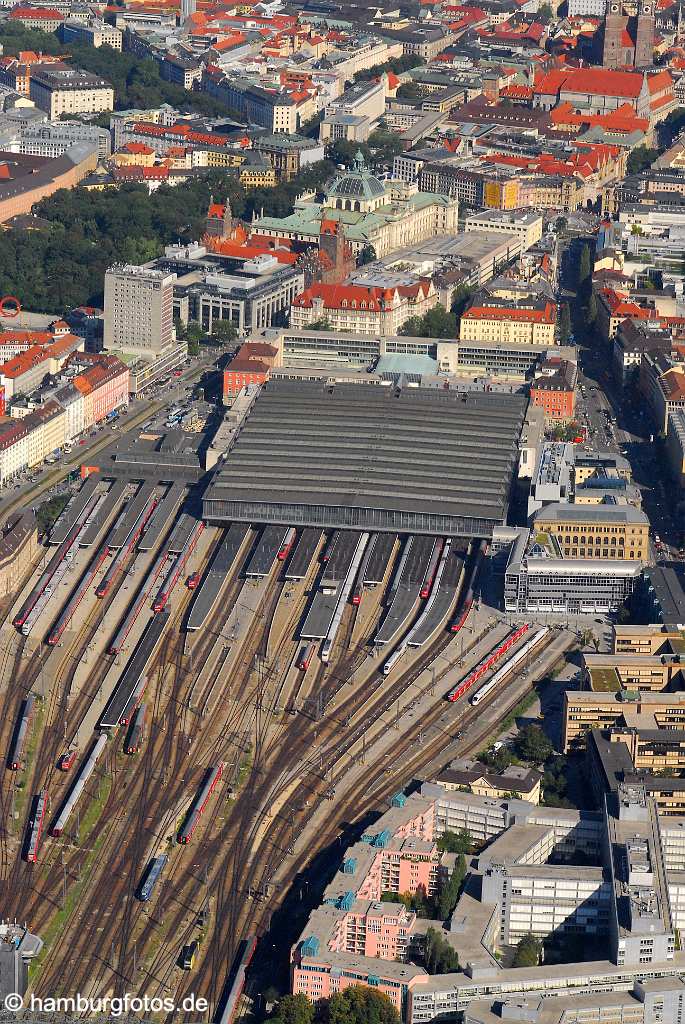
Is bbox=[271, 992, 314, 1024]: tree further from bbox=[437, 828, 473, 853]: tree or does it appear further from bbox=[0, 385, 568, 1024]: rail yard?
bbox=[437, 828, 473, 853]: tree

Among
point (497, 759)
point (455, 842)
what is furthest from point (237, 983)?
point (497, 759)

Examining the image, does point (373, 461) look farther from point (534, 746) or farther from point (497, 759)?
point (497, 759)

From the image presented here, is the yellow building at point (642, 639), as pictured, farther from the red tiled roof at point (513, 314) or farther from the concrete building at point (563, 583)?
the red tiled roof at point (513, 314)

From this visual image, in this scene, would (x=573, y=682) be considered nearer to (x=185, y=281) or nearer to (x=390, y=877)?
(x=390, y=877)

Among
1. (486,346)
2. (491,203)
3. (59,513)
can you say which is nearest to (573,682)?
(59,513)

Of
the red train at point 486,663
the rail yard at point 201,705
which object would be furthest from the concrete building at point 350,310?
the red train at point 486,663
